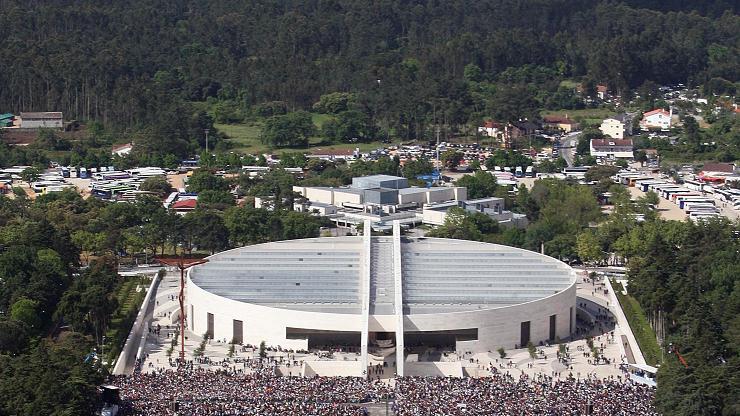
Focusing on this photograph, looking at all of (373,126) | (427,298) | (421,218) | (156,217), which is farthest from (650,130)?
(427,298)

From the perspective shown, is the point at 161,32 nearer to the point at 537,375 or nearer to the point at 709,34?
the point at 709,34

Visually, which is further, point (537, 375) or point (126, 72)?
point (126, 72)

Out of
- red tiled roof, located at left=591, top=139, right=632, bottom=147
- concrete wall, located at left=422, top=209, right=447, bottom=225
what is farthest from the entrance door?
red tiled roof, located at left=591, top=139, right=632, bottom=147

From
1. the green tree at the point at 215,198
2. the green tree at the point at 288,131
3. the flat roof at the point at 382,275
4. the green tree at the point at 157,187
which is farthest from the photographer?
the green tree at the point at 288,131

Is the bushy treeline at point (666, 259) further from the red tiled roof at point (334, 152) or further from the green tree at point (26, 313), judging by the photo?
the green tree at point (26, 313)

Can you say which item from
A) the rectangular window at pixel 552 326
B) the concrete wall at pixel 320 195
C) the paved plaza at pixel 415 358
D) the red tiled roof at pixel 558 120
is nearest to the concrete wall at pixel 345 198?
the concrete wall at pixel 320 195

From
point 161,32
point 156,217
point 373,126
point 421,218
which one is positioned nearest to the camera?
point 156,217
